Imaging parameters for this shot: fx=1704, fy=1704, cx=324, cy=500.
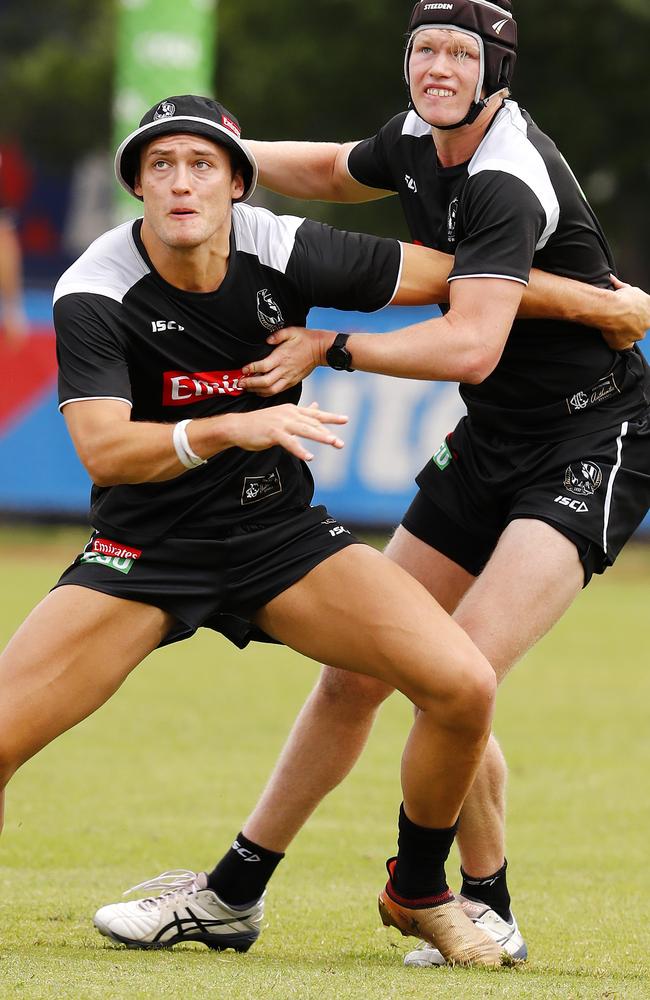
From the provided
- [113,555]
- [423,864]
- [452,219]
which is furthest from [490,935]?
[452,219]

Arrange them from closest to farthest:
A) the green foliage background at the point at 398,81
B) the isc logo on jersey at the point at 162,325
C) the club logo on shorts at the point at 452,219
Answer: the isc logo on jersey at the point at 162,325 → the club logo on shorts at the point at 452,219 → the green foliage background at the point at 398,81

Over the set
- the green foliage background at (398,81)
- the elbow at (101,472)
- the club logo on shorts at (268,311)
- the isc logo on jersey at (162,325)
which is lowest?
the elbow at (101,472)

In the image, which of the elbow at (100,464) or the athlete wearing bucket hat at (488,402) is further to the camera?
the athlete wearing bucket hat at (488,402)

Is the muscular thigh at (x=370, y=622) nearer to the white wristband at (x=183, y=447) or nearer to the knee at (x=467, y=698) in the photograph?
the knee at (x=467, y=698)

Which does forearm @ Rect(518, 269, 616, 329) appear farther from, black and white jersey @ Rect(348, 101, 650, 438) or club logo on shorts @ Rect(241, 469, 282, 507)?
club logo on shorts @ Rect(241, 469, 282, 507)

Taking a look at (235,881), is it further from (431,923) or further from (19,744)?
(19,744)

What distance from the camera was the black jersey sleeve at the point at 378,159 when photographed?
648cm

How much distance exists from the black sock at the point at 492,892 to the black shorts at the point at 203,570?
1.36m

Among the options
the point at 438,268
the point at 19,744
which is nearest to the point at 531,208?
the point at 438,268

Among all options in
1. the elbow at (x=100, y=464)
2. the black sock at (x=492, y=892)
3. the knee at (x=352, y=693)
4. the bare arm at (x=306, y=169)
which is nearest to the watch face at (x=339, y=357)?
the elbow at (x=100, y=464)

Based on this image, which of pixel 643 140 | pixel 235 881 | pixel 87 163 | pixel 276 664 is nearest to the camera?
pixel 235 881

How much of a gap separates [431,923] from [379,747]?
14.2 ft

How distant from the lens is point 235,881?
→ 20.5 feet

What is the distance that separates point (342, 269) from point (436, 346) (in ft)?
1.34
